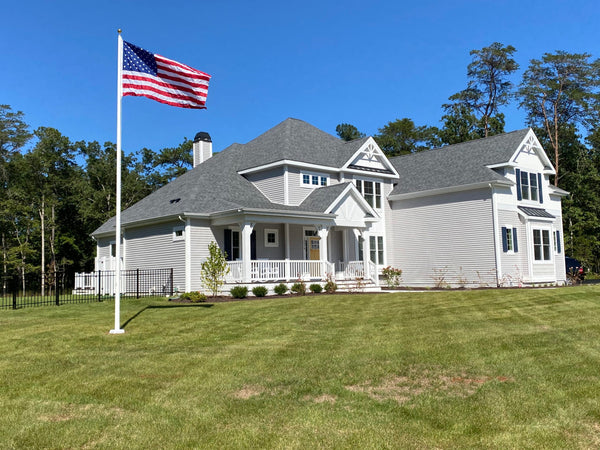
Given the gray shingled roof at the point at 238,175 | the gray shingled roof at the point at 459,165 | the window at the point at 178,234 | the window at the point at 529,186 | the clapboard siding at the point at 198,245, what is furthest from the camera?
the window at the point at 529,186

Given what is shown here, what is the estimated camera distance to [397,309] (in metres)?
14.5

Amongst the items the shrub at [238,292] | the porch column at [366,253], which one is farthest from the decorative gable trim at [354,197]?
the shrub at [238,292]

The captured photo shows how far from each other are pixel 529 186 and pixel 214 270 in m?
17.1

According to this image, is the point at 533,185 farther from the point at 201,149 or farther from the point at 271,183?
the point at 201,149

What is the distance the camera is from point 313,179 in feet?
85.7

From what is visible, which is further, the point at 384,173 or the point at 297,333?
the point at 384,173

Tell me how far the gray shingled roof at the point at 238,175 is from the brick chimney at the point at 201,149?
4.65ft

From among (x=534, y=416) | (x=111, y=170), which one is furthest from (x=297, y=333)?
(x=111, y=170)

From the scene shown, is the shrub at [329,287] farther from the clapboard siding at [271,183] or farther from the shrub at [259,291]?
the clapboard siding at [271,183]

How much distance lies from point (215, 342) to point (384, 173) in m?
19.8

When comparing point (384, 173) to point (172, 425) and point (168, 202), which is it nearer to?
point (168, 202)

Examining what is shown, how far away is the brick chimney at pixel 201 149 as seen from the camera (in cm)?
3059

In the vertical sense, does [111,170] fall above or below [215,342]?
above

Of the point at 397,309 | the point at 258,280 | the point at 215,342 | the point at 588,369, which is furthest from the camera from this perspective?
the point at 258,280
